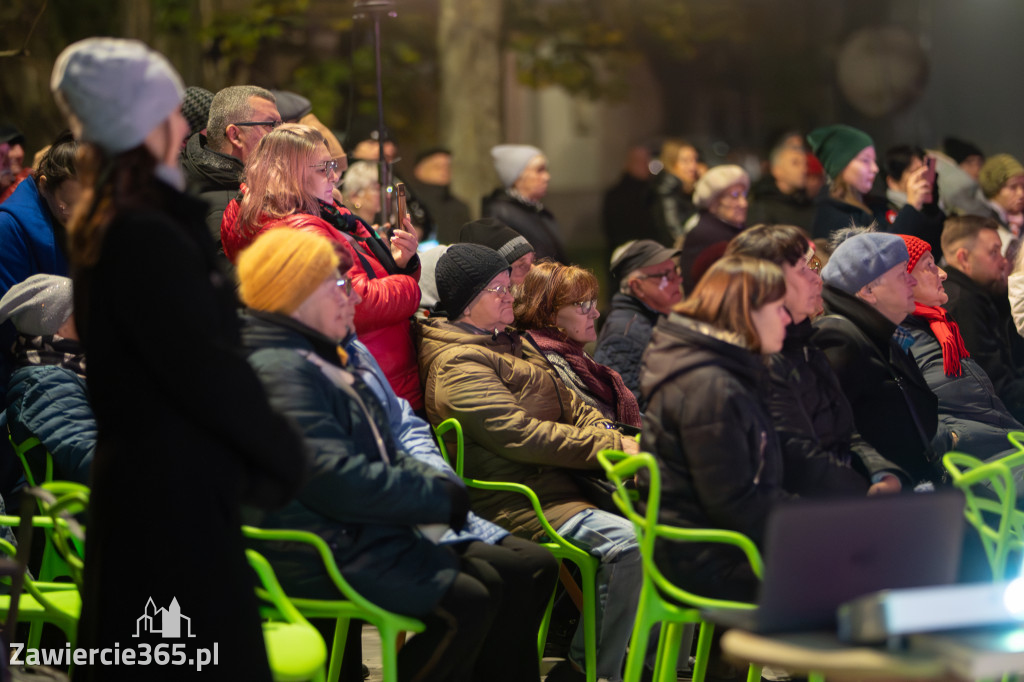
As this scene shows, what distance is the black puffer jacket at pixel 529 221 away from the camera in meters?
6.77

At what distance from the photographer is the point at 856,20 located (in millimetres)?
10414

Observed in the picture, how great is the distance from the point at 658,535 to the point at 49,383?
1.91m

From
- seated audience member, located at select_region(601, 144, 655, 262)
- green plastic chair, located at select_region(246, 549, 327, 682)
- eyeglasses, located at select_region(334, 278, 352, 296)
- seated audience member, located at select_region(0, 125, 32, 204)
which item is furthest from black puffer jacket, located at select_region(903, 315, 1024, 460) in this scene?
seated audience member, located at select_region(601, 144, 655, 262)

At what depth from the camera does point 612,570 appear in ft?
13.2

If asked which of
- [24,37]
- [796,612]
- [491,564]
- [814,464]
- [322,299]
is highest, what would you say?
[24,37]

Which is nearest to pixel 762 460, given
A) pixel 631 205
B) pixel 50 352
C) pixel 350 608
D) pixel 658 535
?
pixel 658 535

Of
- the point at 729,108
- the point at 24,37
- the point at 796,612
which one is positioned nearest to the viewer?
the point at 796,612

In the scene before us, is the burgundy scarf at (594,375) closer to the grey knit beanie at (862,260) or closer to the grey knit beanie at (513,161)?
the grey knit beanie at (862,260)

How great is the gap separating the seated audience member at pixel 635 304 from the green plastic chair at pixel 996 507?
1.63m

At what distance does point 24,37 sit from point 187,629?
626 centimetres

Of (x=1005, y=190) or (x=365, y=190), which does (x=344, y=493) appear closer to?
(x=365, y=190)

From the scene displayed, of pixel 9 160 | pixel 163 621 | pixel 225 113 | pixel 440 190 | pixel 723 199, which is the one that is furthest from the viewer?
pixel 440 190

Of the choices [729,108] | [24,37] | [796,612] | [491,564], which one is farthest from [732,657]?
[729,108]

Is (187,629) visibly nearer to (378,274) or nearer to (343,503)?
(343,503)
